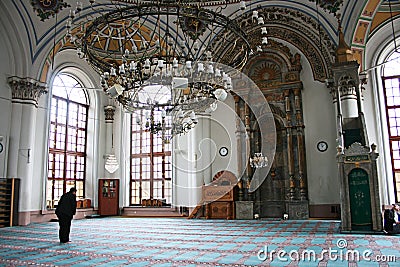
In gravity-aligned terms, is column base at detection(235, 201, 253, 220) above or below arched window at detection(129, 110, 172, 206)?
below

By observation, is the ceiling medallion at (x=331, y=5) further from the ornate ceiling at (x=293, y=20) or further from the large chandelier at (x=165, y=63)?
the large chandelier at (x=165, y=63)

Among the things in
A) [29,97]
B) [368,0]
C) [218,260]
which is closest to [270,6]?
[368,0]

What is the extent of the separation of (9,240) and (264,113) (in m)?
7.13

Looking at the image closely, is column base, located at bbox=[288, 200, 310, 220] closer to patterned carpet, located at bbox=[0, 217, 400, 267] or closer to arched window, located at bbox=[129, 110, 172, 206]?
patterned carpet, located at bbox=[0, 217, 400, 267]

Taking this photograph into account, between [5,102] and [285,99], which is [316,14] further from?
[5,102]

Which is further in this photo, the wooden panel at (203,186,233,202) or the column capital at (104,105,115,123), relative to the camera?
the column capital at (104,105,115,123)

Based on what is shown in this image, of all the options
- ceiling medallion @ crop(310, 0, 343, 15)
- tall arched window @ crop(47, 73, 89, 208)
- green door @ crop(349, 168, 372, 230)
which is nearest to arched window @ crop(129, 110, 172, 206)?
tall arched window @ crop(47, 73, 89, 208)

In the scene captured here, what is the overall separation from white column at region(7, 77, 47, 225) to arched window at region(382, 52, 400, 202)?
9169mm

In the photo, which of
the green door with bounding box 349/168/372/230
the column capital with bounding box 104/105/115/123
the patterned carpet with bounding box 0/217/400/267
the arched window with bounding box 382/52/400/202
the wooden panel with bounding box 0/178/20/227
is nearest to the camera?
the patterned carpet with bounding box 0/217/400/267

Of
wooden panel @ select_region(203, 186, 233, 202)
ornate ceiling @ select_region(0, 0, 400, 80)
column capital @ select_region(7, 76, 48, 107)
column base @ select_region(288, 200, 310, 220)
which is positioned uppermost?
ornate ceiling @ select_region(0, 0, 400, 80)

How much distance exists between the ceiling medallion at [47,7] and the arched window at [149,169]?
12.5 feet

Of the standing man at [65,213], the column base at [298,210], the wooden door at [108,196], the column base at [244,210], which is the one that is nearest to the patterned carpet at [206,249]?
the standing man at [65,213]

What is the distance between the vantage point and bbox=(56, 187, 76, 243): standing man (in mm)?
5453

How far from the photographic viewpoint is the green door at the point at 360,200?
20.3ft
